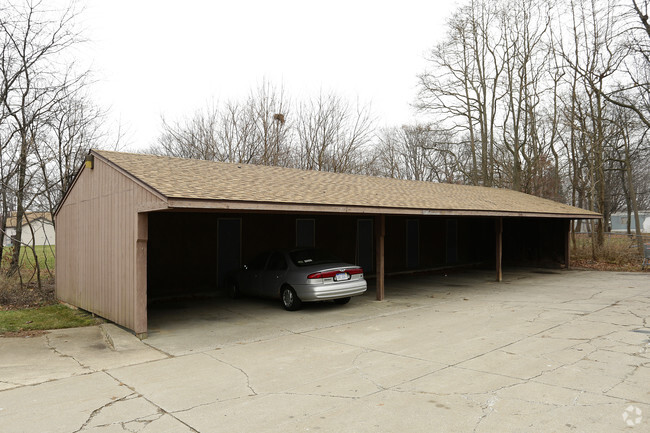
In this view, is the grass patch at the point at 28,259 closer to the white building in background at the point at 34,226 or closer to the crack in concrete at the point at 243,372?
the white building in background at the point at 34,226

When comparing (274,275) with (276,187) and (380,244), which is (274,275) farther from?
(380,244)

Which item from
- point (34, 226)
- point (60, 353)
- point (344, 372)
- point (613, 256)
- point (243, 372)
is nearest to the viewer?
point (344, 372)

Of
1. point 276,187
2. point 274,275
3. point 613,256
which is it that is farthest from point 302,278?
point 613,256

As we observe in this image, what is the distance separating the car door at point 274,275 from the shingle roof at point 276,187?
179cm

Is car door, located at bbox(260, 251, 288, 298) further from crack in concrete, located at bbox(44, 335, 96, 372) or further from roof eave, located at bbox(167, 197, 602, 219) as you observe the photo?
crack in concrete, located at bbox(44, 335, 96, 372)

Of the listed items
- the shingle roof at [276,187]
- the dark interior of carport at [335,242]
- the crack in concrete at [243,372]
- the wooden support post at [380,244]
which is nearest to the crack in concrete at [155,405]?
the crack in concrete at [243,372]

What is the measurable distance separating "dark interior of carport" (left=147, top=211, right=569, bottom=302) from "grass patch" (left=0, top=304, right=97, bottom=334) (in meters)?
1.99

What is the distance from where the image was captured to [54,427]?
4.36 meters

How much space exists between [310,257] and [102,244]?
15.2 ft

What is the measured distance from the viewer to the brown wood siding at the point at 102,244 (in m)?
8.44

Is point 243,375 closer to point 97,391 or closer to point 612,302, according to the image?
point 97,391

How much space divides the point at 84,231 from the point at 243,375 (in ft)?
23.0

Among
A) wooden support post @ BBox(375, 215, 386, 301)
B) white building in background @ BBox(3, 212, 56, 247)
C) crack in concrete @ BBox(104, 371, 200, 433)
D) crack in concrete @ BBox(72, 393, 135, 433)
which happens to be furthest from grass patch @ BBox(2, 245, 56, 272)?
crack in concrete @ BBox(72, 393, 135, 433)

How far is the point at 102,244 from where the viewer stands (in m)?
9.84
